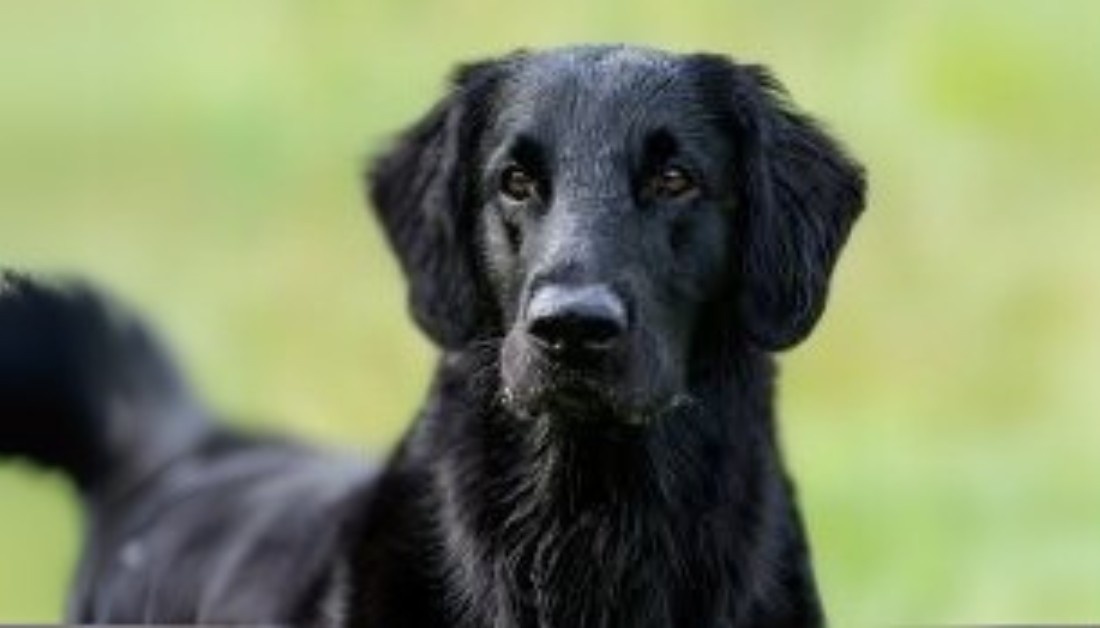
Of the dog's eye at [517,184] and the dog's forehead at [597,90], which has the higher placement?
the dog's forehead at [597,90]

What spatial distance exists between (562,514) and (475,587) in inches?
6.8

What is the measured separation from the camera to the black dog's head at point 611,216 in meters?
5.37

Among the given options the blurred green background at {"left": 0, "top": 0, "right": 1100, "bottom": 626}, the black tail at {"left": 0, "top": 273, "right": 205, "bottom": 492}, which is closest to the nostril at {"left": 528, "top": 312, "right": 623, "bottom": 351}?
the black tail at {"left": 0, "top": 273, "right": 205, "bottom": 492}

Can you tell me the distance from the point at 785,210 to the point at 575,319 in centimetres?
61

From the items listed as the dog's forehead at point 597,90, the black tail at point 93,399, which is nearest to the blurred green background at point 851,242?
the black tail at point 93,399

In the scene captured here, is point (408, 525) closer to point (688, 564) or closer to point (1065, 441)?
point (688, 564)

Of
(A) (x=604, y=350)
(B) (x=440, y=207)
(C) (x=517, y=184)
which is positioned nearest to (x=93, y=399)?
(B) (x=440, y=207)

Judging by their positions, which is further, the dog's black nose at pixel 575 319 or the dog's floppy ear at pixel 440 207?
the dog's floppy ear at pixel 440 207

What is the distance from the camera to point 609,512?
19.0 ft

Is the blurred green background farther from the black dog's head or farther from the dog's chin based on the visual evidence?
the dog's chin

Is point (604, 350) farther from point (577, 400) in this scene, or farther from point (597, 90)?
point (597, 90)

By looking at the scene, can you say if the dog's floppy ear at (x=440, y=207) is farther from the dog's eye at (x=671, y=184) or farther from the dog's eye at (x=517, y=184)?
the dog's eye at (x=671, y=184)

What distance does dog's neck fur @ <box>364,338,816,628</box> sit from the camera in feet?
18.9

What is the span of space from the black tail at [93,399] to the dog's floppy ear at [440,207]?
140 centimetres
